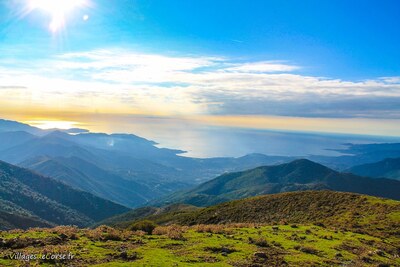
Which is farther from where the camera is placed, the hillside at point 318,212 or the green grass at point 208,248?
the hillside at point 318,212

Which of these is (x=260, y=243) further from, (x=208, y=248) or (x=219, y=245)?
(x=208, y=248)

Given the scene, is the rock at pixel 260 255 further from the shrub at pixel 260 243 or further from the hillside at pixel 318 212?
the hillside at pixel 318 212

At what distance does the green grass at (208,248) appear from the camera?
1903cm

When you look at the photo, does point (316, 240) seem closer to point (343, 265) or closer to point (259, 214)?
point (343, 265)

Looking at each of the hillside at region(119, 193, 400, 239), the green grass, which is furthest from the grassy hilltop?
the hillside at region(119, 193, 400, 239)

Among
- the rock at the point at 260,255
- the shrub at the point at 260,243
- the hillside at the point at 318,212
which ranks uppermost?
the rock at the point at 260,255

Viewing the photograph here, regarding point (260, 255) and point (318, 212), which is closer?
point (260, 255)

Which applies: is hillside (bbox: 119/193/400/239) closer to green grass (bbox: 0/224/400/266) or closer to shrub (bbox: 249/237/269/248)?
green grass (bbox: 0/224/400/266)

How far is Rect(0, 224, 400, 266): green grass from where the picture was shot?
19.0m

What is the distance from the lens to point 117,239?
24.7 metres

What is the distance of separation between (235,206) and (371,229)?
31045 millimetres

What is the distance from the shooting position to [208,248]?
74.4 ft

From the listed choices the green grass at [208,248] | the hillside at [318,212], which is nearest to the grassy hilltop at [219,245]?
the green grass at [208,248]

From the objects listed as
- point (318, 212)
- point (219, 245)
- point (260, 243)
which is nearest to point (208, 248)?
point (219, 245)
